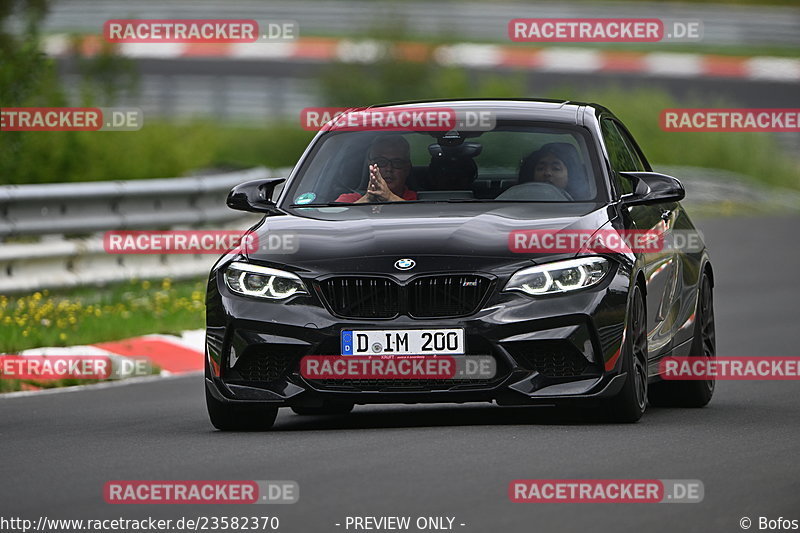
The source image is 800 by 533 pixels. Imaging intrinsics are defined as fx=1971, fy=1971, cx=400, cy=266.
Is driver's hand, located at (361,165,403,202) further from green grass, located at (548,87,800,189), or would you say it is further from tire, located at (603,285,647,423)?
green grass, located at (548,87,800,189)

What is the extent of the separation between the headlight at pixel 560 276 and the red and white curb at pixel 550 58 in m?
32.0

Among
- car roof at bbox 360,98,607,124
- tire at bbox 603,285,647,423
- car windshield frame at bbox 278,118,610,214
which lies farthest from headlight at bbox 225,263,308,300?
car roof at bbox 360,98,607,124

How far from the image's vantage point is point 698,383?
10.9 metres

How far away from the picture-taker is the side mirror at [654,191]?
998cm

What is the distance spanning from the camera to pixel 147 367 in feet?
44.4

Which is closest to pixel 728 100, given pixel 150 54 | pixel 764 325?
pixel 150 54

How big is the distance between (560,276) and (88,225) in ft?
25.9

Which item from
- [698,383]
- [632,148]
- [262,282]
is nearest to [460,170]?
[262,282]

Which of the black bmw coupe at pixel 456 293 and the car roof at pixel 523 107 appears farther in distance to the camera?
the car roof at pixel 523 107

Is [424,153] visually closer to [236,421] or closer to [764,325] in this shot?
[236,421]

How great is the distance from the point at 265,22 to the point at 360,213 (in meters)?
40.9

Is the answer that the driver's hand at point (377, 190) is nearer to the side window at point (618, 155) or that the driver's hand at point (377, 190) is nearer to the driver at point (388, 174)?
the driver at point (388, 174)

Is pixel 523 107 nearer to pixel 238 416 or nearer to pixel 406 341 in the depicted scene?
pixel 406 341

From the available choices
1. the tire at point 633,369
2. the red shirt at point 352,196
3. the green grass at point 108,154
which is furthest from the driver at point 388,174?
the green grass at point 108,154
